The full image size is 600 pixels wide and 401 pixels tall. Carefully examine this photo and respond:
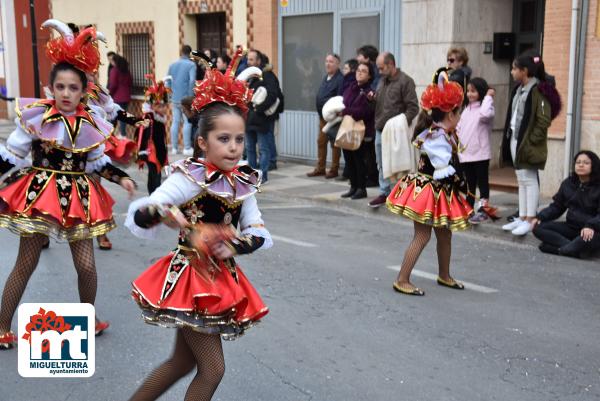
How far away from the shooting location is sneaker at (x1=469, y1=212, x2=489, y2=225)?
9.89 meters

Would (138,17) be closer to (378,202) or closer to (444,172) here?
(378,202)

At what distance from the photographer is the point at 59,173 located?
5.38 m

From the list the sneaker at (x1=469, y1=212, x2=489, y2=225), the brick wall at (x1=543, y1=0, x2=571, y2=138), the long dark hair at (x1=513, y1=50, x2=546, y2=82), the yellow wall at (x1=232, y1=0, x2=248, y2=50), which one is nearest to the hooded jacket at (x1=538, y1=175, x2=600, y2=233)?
the sneaker at (x1=469, y1=212, x2=489, y2=225)

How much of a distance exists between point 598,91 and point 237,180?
8.04 metres

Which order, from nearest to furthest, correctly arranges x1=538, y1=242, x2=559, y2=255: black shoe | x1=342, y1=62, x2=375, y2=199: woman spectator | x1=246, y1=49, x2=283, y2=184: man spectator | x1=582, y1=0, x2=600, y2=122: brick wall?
1. x1=538, y1=242, x2=559, y2=255: black shoe
2. x1=582, y1=0, x2=600, y2=122: brick wall
3. x1=342, y1=62, x2=375, y2=199: woman spectator
4. x1=246, y1=49, x2=283, y2=184: man spectator

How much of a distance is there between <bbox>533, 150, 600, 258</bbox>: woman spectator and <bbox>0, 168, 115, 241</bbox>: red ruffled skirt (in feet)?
16.1

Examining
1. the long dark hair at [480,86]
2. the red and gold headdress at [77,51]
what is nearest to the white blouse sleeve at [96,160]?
the red and gold headdress at [77,51]

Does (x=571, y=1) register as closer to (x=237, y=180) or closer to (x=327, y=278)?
(x=327, y=278)

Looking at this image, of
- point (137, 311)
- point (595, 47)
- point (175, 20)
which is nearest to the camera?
point (137, 311)

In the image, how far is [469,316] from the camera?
6.34 m

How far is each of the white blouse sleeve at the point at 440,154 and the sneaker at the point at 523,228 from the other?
2.75 meters

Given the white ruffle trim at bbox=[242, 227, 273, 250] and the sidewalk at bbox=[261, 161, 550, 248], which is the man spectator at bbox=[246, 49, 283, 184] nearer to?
the sidewalk at bbox=[261, 161, 550, 248]

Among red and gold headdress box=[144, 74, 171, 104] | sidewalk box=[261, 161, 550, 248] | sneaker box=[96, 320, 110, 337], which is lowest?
sidewalk box=[261, 161, 550, 248]

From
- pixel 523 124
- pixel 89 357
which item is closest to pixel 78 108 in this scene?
pixel 89 357
